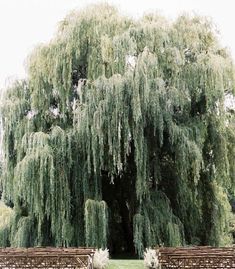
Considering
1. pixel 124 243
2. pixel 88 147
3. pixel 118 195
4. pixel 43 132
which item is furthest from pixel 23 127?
pixel 124 243

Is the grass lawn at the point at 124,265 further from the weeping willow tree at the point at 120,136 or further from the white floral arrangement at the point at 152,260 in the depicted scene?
the weeping willow tree at the point at 120,136

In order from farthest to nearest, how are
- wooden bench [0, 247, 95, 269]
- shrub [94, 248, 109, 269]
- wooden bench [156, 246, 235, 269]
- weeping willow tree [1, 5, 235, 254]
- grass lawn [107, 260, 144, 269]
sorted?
weeping willow tree [1, 5, 235, 254] → grass lawn [107, 260, 144, 269] → shrub [94, 248, 109, 269] → wooden bench [156, 246, 235, 269] → wooden bench [0, 247, 95, 269]

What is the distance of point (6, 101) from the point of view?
60.2ft

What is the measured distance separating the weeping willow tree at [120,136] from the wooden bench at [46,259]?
411 centimetres

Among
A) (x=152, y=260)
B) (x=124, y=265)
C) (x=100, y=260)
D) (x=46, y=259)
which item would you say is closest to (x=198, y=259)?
(x=152, y=260)

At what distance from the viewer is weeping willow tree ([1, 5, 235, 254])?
16453 millimetres

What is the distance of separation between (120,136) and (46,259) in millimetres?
5665

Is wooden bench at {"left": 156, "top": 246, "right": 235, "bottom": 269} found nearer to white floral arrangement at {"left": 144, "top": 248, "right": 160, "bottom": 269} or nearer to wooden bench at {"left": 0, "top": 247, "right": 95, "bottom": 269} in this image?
white floral arrangement at {"left": 144, "top": 248, "right": 160, "bottom": 269}

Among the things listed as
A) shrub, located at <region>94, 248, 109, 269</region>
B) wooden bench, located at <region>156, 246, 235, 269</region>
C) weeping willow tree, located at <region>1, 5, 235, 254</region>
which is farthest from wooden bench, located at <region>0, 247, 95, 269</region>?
weeping willow tree, located at <region>1, 5, 235, 254</region>

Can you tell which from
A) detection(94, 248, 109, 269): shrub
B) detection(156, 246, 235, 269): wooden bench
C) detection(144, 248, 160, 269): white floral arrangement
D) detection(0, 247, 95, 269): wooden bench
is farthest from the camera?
detection(94, 248, 109, 269): shrub

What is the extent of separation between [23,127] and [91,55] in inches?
124

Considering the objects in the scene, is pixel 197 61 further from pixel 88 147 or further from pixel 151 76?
pixel 88 147

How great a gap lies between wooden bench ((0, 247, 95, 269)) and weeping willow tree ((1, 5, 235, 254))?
162 inches

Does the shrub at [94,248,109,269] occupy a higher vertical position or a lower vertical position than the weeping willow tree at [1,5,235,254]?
lower
